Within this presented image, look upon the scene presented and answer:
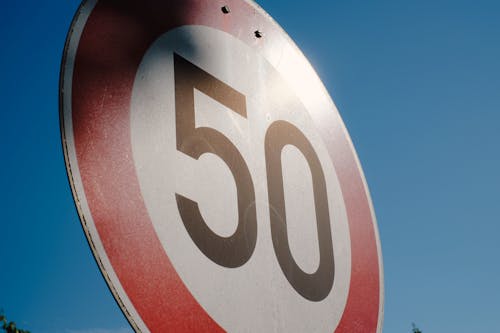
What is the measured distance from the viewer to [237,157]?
827 millimetres

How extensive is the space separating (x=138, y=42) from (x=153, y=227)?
261mm

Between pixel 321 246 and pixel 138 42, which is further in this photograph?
pixel 321 246

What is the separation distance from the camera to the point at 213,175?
0.75 metres

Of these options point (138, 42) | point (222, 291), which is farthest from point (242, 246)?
point (138, 42)

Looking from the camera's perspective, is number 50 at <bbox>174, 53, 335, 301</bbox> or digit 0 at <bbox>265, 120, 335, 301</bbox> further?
digit 0 at <bbox>265, 120, 335, 301</bbox>

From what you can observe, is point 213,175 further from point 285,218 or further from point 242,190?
point 285,218

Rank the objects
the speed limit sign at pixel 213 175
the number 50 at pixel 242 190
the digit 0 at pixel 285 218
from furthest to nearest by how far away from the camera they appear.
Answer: the digit 0 at pixel 285 218, the number 50 at pixel 242 190, the speed limit sign at pixel 213 175

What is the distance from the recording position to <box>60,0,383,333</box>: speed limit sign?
23.5 inches

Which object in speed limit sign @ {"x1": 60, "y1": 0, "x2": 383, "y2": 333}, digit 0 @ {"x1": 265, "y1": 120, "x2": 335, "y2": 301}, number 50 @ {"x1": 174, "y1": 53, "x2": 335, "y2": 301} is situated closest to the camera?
speed limit sign @ {"x1": 60, "y1": 0, "x2": 383, "y2": 333}

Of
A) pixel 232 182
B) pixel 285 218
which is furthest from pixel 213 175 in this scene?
pixel 285 218

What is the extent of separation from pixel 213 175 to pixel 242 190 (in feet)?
0.23

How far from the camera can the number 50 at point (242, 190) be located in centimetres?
71

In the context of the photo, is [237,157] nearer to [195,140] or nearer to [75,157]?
[195,140]

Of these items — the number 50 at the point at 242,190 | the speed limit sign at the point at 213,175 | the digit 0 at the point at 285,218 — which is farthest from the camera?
the digit 0 at the point at 285,218
